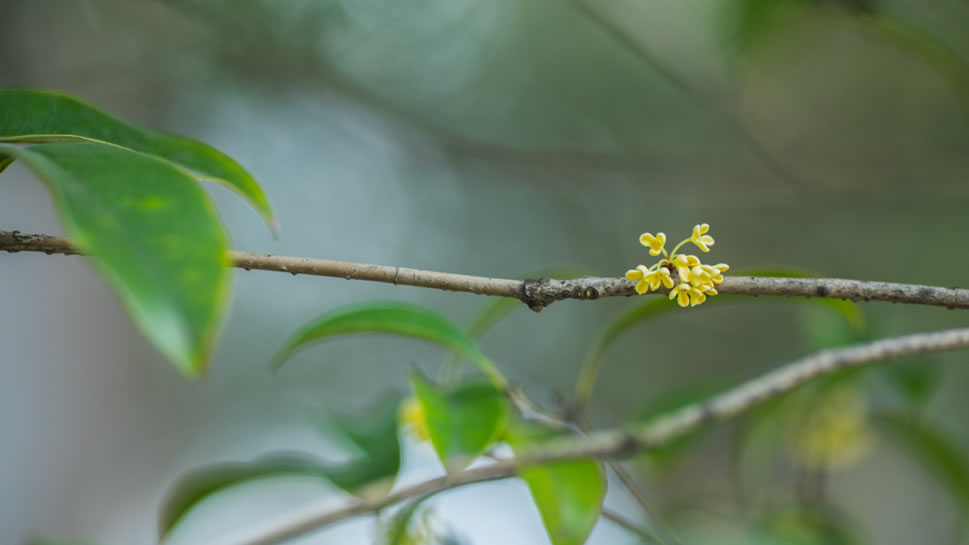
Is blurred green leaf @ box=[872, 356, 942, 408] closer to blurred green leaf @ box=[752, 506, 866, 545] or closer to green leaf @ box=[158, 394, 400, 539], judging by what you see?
blurred green leaf @ box=[752, 506, 866, 545]

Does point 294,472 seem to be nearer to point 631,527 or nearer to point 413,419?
point 413,419

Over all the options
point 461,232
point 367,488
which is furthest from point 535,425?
point 461,232

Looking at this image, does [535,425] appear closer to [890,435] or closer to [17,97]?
[17,97]

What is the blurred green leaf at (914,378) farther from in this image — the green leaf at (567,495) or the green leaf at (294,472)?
the green leaf at (294,472)

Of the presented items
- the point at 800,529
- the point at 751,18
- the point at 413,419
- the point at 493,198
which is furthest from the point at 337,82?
the point at 800,529

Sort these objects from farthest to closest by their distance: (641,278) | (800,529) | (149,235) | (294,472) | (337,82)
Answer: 1. (337,82)
2. (800,529)
3. (294,472)
4. (641,278)
5. (149,235)

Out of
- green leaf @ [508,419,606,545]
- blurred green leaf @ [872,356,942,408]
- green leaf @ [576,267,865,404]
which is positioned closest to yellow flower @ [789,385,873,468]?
blurred green leaf @ [872,356,942,408]
